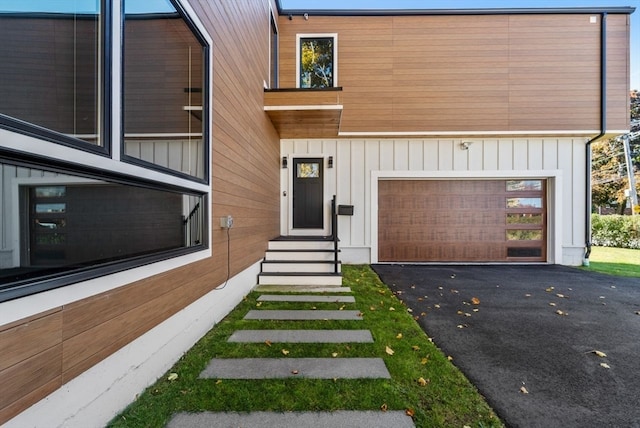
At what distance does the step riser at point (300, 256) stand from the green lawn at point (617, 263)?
6095mm

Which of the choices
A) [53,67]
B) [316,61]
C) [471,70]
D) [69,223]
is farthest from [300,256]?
[471,70]

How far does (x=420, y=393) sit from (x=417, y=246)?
4999 millimetres

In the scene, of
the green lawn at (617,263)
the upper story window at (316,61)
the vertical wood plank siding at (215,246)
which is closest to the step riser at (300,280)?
the vertical wood plank siding at (215,246)

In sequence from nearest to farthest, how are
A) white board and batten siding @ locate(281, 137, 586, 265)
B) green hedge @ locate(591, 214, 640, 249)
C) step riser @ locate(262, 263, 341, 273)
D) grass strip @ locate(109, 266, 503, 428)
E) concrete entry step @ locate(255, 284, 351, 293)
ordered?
grass strip @ locate(109, 266, 503, 428) < concrete entry step @ locate(255, 284, 351, 293) < step riser @ locate(262, 263, 341, 273) < white board and batten siding @ locate(281, 137, 586, 265) < green hedge @ locate(591, 214, 640, 249)

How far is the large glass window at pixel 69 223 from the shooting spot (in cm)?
121

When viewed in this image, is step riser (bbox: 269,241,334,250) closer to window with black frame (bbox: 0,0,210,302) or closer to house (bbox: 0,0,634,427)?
house (bbox: 0,0,634,427)

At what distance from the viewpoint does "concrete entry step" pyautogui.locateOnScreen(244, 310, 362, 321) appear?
3223 mm

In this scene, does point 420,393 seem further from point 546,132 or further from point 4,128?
point 546,132

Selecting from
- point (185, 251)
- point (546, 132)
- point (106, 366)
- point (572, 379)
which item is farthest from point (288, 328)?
point (546, 132)

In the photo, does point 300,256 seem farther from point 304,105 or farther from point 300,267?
point 304,105

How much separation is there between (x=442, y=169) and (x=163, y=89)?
600cm

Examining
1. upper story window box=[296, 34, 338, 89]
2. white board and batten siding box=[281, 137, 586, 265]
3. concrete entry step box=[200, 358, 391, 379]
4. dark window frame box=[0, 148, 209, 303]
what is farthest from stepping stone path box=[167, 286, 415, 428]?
upper story window box=[296, 34, 338, 89]

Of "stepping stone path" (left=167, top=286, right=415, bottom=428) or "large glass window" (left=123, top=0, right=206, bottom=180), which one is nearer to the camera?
"stepping stone path" (left=167, top=286, right=415, bottom=428)

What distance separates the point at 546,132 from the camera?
6.34m
